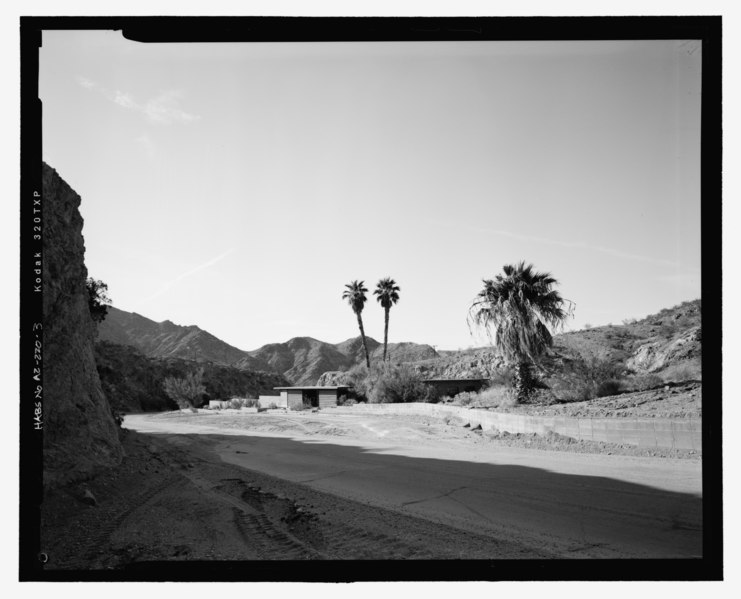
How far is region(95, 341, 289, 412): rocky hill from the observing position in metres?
64.1

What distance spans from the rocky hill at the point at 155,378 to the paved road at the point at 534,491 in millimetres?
50709

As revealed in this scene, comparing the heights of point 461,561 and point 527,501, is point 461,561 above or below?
above

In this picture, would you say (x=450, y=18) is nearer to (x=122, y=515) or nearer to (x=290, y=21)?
(x=290, y=21)

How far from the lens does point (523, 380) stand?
25.3 metres

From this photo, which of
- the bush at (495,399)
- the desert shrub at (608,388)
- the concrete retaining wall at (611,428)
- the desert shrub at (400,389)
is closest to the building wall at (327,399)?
the desert shrub at (400,389)

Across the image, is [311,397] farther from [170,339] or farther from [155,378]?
[170,339]

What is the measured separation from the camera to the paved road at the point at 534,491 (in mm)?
6453

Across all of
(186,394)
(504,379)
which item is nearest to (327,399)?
(504,379)

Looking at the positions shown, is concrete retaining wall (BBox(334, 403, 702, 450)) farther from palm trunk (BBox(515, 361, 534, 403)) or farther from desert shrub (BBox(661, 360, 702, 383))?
desert shrub (BBox(661, 360, 702, 383))

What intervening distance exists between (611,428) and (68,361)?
14.1 m

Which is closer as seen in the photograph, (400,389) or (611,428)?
(611,428)

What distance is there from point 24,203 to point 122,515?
16.9ft

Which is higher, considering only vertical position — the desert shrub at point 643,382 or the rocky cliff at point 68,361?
the rocky cliff at point 68,361

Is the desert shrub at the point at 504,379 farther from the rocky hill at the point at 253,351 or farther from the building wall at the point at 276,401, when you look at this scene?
the rocky hill at the point at 253,351
